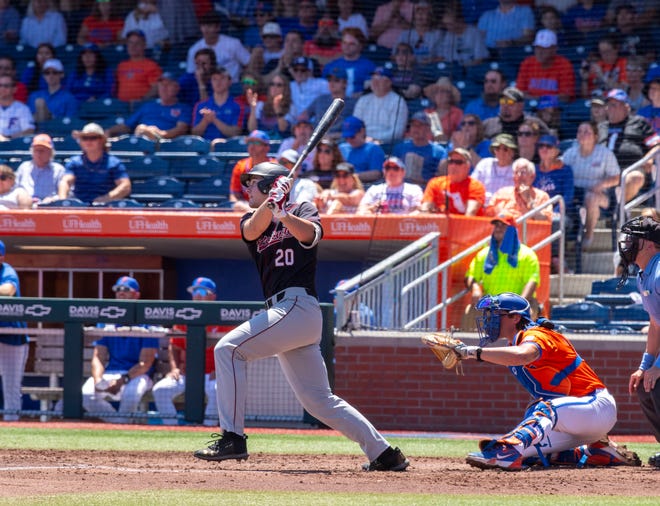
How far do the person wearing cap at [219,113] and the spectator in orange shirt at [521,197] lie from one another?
158 inches

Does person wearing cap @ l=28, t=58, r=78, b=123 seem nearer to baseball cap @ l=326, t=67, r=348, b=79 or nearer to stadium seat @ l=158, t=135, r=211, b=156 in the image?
stadium seat @ l=158, t=135, r=211, b=156

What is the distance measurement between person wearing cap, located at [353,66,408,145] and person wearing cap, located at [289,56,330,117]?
0.64 meters

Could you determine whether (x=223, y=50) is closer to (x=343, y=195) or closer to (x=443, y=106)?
(x=443, y=106)

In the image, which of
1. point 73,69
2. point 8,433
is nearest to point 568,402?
point 8,433

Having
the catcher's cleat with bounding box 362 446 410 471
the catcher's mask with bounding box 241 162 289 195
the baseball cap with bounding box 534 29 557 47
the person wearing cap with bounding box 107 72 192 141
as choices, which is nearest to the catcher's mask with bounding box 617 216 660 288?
the catcher's cleat with bounding box 362 446 410 471

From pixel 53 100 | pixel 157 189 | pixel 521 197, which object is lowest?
pixel 521 197

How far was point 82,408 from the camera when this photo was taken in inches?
421

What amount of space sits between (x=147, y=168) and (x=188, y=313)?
3.71m

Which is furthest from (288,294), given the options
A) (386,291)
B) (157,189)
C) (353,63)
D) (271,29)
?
(271,29)

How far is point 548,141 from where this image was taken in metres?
12.4

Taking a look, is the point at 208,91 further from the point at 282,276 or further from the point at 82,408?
the point at 282,276

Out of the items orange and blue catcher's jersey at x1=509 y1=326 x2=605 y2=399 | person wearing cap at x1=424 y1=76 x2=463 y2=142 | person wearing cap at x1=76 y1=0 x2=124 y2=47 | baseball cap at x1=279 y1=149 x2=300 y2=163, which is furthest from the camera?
person wearing cap at x1=76 y1=0 x2=124 y2=47

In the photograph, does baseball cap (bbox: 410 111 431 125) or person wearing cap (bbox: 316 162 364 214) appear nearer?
person wearing cap (bbox: 316 162 364 214)

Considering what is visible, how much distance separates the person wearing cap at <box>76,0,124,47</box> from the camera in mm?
16766
